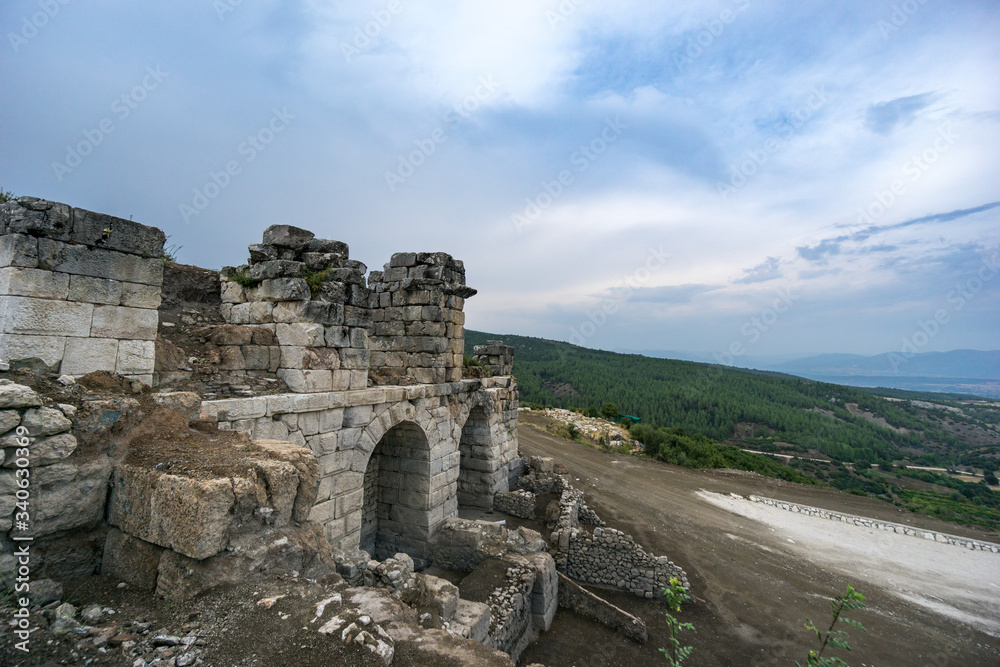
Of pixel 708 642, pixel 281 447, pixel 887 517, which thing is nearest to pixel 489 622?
pixel 281 447

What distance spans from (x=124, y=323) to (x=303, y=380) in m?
2.07

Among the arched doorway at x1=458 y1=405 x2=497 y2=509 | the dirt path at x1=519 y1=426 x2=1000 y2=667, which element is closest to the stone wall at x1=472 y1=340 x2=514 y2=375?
the arched doorway at x1=458 y1=405 x2=497 y2=509

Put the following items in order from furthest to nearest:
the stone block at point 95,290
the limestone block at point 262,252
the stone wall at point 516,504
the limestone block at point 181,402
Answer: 1. the stone wall at point 516,504
2. the limestone block at point 262,252
3. the limestone block at point 181,402
4. the stone block at point 95,290

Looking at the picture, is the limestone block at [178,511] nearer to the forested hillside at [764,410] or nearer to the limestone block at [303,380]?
the limestone block at [303,380]

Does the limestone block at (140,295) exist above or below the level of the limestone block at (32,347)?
above

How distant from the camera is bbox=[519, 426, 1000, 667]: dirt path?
774cm

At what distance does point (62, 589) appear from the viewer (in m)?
2.49

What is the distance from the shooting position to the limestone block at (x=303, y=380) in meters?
5.77

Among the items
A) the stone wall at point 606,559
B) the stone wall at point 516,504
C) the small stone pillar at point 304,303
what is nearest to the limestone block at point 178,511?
the small stone pillar at point 304,303

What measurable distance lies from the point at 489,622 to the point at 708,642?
4.66 m

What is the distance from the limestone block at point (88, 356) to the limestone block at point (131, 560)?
5.49ft

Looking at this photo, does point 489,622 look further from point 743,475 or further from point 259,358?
point 743,475

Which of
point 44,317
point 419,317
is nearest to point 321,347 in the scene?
point 44,317

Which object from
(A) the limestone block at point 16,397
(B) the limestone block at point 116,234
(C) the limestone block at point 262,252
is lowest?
(A) the limestone block at point 16,397
